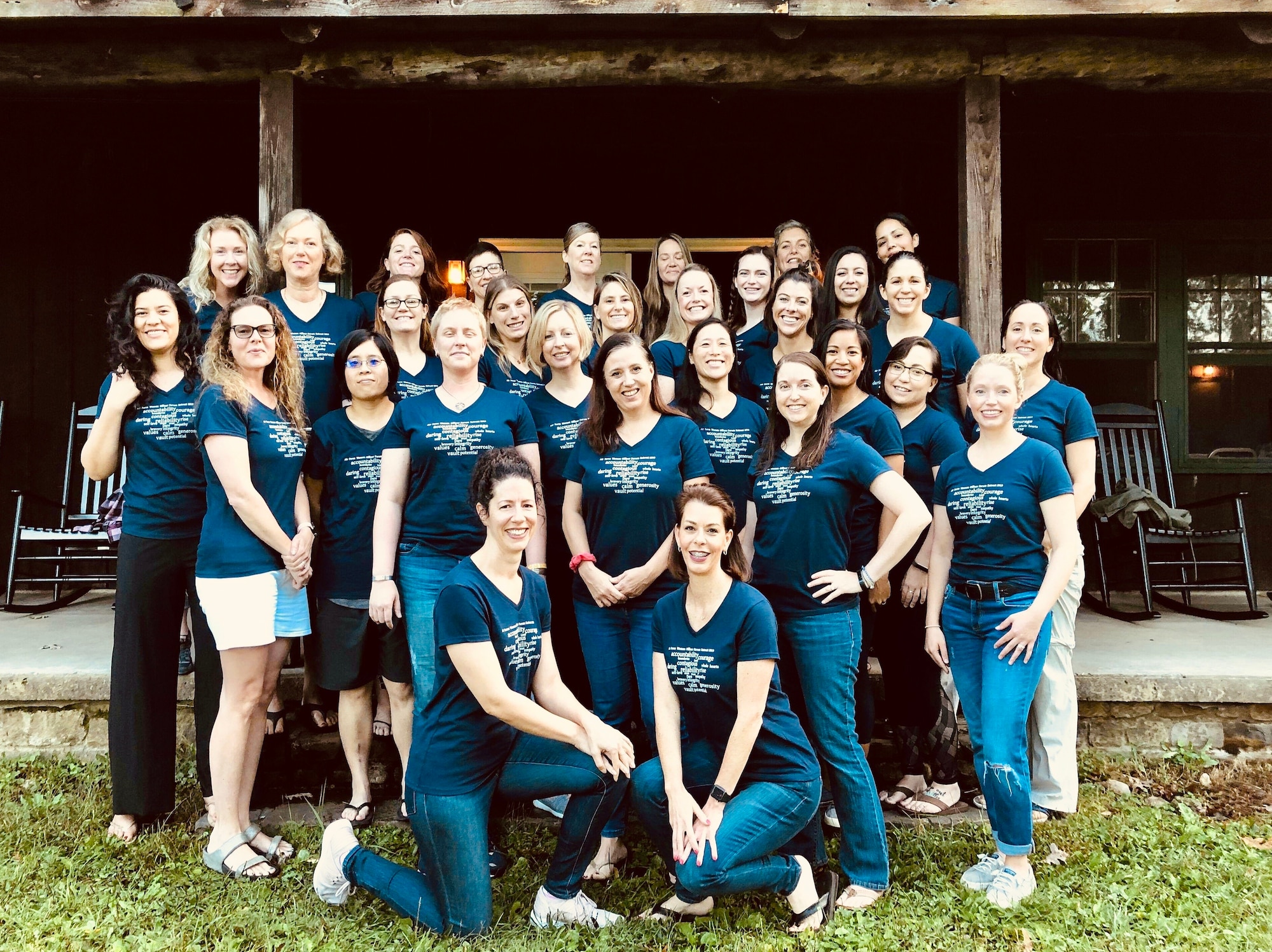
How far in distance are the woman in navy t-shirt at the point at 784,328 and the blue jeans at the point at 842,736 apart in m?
0.86

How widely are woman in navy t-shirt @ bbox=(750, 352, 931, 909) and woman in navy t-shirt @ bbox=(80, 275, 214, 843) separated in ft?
6.50

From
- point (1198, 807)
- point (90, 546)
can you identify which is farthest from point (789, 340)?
point (90, 546)

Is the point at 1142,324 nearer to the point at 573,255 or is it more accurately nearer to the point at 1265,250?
the point at 1265,250

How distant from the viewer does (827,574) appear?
9.03 feet

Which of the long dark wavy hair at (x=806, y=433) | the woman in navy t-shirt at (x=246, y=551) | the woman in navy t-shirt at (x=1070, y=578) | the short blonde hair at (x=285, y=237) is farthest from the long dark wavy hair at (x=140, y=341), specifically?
the woman in navy t-shirt at (x=1070, y=578)

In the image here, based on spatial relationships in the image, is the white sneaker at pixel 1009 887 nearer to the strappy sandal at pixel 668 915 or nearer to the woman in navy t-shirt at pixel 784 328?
the strappy sandal at pixel 668 915

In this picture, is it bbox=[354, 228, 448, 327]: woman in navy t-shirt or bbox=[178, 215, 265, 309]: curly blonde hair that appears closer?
bbox=[178, 215, 265, 309]: curly blonde hair

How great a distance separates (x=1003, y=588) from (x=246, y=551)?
244 cm

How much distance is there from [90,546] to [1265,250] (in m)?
7.93

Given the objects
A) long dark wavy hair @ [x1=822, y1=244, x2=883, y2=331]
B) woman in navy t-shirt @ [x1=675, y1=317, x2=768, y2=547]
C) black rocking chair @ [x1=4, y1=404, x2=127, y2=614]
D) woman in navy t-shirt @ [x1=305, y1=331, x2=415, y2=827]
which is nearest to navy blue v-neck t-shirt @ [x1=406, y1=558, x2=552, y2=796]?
woman in navy t-shirt @ [x1=305, y1=331, x2=415, y2=827]

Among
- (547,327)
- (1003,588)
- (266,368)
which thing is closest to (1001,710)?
(1003,588)

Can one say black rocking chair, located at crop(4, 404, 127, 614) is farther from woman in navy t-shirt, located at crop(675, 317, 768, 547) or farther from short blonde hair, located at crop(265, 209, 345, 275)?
woman in navy t-shirt, located at crop(675, 317, 768, 547)

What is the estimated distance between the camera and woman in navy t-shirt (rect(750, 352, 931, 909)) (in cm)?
275

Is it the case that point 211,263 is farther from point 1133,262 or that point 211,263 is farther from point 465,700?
point 1133,262
